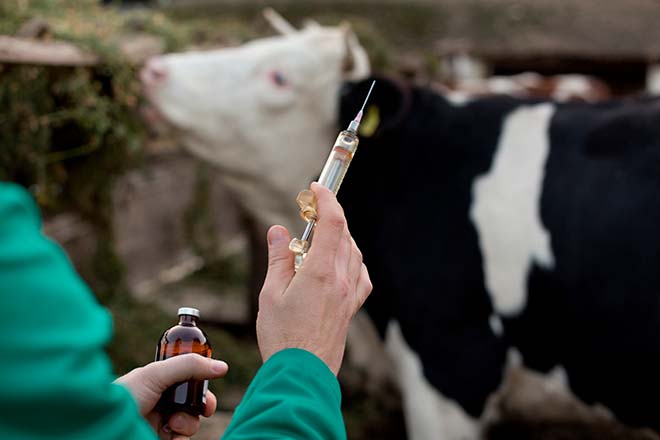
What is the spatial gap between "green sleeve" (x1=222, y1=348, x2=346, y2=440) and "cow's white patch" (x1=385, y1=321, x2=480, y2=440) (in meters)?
1.75

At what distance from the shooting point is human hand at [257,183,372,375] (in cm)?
91

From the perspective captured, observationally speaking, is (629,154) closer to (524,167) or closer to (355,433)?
(524,167)

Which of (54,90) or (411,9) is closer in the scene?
(54,90)

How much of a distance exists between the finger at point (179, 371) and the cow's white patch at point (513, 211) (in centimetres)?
156

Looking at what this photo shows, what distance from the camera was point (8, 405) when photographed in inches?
21.8

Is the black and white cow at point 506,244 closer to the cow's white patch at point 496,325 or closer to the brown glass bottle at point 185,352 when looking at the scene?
the cow's white patch at point 496,325

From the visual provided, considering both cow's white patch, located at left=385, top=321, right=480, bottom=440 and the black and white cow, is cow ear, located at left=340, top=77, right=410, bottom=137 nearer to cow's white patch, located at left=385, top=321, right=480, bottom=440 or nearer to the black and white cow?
the black and white cow

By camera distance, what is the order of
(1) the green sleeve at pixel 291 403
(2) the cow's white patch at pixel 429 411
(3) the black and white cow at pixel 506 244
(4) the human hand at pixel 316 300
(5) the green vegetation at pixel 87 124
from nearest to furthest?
(1) the green sleeve at pixel 291 403, (4) the human hand at pixel 316 300, (3) the black and white cow at pixel 506 244, (2) the cow's white patch at pixel 429 411, (5) the green vegetation at pixel 87 124

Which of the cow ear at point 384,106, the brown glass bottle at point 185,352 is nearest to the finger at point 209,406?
the brown glass bottle at point 185,352

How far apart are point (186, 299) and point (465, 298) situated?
3.21 meters

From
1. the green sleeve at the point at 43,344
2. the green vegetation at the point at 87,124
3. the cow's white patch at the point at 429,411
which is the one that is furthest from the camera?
the green vegetation at the point at 87,124

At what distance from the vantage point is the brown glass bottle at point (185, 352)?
109 cm

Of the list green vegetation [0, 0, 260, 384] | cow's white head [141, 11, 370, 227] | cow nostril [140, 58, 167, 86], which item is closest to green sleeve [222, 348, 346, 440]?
green vegetation [0, 0, 260, 384]

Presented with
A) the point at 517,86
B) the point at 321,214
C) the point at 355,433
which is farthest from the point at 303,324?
the point at 517,86
